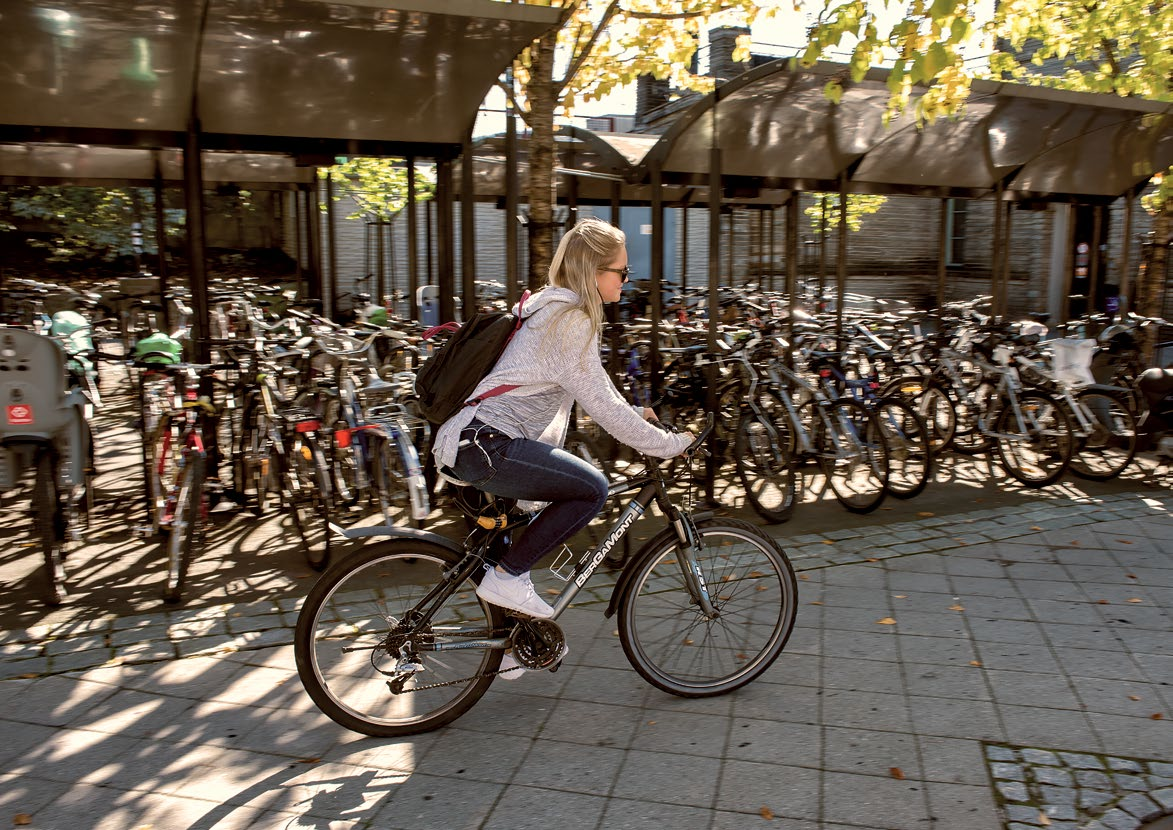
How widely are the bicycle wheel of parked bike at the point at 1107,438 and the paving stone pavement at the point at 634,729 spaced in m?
2.56

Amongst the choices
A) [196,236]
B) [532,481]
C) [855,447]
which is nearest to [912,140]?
[855,447]

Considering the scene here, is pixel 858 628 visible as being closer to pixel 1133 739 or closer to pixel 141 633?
pixel 1133 739

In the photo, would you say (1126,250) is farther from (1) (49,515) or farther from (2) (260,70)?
(1) (49,515)

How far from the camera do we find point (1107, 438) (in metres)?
7.54

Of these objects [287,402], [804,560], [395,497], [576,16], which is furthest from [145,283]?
[804,560]

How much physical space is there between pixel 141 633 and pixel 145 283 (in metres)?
11.2

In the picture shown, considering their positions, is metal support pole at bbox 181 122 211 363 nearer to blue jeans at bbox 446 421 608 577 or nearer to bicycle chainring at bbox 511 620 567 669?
blue jeans at bbox 446 421 608 577

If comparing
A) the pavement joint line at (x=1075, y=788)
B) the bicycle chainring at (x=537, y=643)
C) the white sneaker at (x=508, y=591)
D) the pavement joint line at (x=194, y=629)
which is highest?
the white sneaker at (x=508, y=591)

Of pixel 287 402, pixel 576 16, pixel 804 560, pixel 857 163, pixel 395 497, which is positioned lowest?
pixel 804 560

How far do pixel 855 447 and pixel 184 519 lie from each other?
4125mm

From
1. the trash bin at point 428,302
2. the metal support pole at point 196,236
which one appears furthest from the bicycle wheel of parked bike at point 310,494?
the trash bin at point 428,302

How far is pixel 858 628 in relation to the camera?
4.64m

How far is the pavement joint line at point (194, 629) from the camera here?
4.25 meters

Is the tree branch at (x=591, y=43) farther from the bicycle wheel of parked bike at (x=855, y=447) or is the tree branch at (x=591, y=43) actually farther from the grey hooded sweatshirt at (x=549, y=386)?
the grey hooded sweatshirt at (x=549, y=386)
